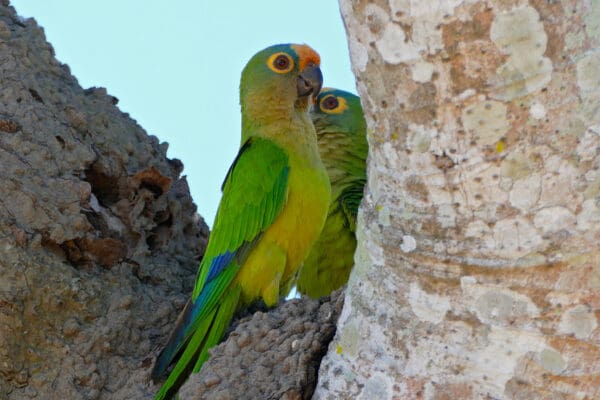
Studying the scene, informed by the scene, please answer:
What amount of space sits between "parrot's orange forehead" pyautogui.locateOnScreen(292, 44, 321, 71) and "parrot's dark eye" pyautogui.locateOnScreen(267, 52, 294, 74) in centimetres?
5

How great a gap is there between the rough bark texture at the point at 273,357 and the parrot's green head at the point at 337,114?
1.91 meters

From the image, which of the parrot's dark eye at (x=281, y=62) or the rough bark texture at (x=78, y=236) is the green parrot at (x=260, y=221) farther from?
the rough bark texture at (x=78, y=236)

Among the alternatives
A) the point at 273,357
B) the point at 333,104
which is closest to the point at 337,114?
the point at 333,104

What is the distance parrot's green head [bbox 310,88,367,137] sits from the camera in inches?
190

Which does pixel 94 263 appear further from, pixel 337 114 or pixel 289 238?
pixel 337 114

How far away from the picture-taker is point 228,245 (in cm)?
359

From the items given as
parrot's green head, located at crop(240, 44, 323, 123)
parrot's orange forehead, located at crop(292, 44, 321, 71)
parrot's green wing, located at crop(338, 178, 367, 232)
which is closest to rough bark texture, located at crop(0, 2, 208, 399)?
parrot's green head, located at crop(240, 44, 323, 123)

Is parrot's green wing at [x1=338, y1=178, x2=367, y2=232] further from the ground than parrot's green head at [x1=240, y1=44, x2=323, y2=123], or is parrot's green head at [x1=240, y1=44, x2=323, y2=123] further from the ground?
parrot's green head at [x1=240, y1=44, x2=323, y2=123]

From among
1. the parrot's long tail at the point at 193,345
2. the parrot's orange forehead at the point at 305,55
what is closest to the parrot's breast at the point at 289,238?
the parrot's long tail at the point at 193,345

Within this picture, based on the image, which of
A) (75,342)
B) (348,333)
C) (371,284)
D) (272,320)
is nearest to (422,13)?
(371,284)

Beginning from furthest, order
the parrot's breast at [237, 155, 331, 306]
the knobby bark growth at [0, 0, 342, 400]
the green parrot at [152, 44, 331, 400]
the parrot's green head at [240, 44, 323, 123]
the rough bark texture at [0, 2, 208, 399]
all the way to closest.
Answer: the parrot's green head at [240, 44, 323, 123], the parrot's breast at [237, 155, 331, 306], the green parrot at [152, 44, 331, 400], the rough bark texture at [0, 2, 208, 399], the knobby bark growth at [0, 0, 342, 400]

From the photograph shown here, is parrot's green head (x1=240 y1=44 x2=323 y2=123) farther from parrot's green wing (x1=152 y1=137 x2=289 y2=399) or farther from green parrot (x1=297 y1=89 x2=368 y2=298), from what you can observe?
green parrot (x1=297 y1=89 x2=368 y2=298)

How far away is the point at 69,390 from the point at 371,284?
1254mm

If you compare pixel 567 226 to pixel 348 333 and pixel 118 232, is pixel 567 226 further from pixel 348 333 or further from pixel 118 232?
pixel 118 232
